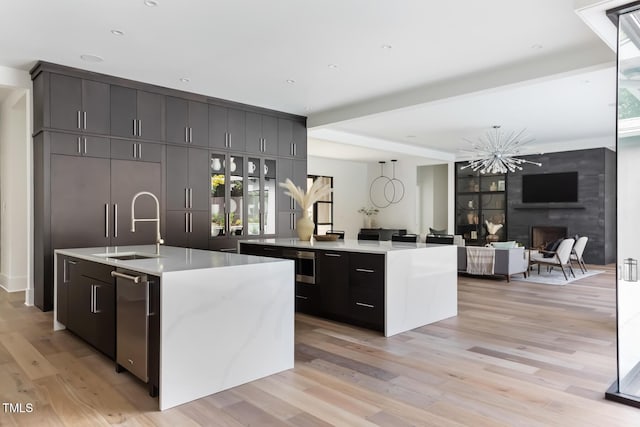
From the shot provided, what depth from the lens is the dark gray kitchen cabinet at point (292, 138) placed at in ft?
23.2

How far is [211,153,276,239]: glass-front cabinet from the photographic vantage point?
6.25m

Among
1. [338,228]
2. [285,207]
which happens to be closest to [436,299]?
[285,207]

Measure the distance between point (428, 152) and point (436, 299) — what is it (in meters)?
7.02

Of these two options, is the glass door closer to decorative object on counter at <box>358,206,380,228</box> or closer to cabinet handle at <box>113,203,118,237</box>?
cabinet handle at <box>113,203,118,237</box>

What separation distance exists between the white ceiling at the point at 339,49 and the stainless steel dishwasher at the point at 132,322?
6.99ft

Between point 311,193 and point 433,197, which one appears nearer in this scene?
point 311,193

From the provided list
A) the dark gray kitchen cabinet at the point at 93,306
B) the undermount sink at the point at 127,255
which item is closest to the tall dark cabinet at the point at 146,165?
the dark gray kitchen cabinet at the point at 93,306

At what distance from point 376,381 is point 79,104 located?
172 inches

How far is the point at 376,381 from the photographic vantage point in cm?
287

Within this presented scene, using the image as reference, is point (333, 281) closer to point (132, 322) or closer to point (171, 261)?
point (171, 261)

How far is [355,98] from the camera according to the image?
6.14m

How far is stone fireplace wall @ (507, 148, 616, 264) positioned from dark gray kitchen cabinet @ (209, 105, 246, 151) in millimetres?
7407

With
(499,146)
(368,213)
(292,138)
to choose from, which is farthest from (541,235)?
(292,138)

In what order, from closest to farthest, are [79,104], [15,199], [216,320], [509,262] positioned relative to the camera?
[216,320] → [79,104] → [15,199] → [509,262]
